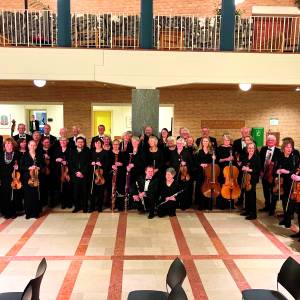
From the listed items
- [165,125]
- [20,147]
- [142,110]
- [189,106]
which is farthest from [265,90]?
[20,147]

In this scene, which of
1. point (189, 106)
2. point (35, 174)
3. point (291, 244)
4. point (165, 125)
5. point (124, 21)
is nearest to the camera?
point (291, 244)

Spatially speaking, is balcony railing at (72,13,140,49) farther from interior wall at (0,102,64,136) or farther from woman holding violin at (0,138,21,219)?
interior wall at (0,102,64,136)

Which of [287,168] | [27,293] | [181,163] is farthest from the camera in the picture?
[181,163]

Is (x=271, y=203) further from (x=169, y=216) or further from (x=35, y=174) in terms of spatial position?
(x=35, y=174)

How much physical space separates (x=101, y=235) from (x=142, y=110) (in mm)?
3555

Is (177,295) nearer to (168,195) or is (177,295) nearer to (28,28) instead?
(168,195)

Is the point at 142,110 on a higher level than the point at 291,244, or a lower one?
higher

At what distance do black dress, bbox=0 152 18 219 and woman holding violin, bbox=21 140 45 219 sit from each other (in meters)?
0.25

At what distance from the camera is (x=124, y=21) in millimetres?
9867

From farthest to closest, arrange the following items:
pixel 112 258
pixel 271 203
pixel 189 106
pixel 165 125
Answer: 1. pixel 165 125
2. pixel 189 106
3. pixel 271 203
4. pixel 112 258

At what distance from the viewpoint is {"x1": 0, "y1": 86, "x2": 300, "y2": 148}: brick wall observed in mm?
12930

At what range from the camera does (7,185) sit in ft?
25.3

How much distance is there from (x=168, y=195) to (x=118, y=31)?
14.7ft

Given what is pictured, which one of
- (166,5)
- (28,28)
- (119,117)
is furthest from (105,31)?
(119,117)
